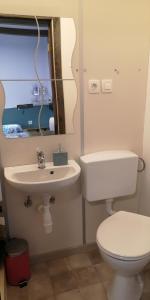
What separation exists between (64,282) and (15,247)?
1.42 ft

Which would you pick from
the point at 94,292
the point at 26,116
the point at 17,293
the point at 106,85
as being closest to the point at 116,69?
the point at 106,85

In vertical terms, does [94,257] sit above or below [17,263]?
below

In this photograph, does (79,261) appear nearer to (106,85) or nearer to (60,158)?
(60,158)

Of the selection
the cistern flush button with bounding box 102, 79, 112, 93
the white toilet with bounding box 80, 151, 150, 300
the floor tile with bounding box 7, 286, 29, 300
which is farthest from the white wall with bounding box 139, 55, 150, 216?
the floor tile with bounding box 7, 286, 29, 300

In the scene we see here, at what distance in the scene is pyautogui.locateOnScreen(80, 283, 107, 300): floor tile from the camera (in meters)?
1.51

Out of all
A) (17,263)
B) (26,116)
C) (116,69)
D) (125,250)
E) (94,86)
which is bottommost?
(17,263)

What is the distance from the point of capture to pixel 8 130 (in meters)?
1.54

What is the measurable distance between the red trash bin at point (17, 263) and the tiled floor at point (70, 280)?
5cm

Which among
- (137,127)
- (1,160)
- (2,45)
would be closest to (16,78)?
(2,45)

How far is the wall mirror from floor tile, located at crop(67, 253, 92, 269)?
105 centimetres

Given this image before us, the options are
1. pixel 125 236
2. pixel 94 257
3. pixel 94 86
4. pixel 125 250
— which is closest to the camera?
pixel 125 250

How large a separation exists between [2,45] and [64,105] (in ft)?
1.77

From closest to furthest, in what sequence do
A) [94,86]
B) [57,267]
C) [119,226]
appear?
[119,226]
[94,86]
[57,267]

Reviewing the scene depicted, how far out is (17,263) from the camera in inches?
61.9
